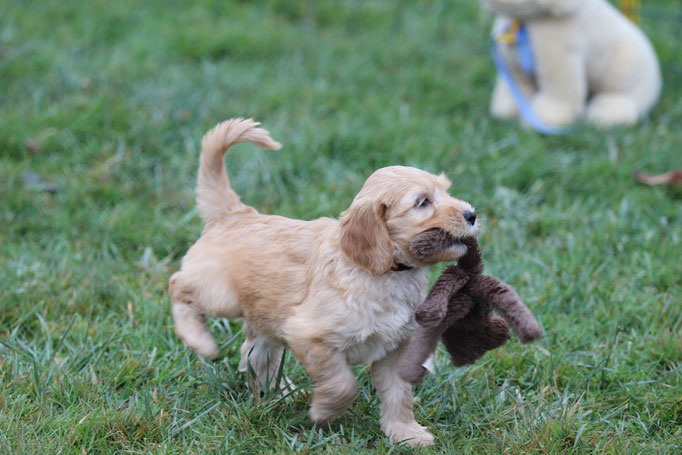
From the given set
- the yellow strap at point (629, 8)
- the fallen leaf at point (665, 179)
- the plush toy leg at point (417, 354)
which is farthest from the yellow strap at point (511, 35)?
the plush toy leg at point (417, 354)

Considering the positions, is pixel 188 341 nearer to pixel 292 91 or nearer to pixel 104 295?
pixel 104 295

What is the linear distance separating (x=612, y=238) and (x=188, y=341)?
2.56 meters

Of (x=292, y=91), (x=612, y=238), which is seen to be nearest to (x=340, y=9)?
(x=292, y=91)

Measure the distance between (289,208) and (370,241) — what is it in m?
2.02

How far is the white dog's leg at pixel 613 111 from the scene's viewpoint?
19.4ft

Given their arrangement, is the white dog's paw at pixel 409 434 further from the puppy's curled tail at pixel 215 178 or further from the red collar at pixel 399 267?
the puppy's curled tail at pixel 215 178

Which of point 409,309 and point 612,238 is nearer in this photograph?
point 409,309

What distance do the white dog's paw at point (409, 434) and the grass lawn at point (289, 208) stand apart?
0.07 metres

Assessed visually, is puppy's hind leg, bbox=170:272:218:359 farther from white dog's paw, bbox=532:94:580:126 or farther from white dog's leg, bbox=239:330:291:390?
white dog's paw, bbox=532:94:580:126

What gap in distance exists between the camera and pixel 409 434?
285 cm

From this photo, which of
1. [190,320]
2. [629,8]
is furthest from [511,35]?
[190,320]

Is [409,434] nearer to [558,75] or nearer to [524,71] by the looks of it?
[558,75]

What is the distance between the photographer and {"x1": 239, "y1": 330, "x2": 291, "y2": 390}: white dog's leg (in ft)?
10.4

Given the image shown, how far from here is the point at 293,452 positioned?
280 centimetres
